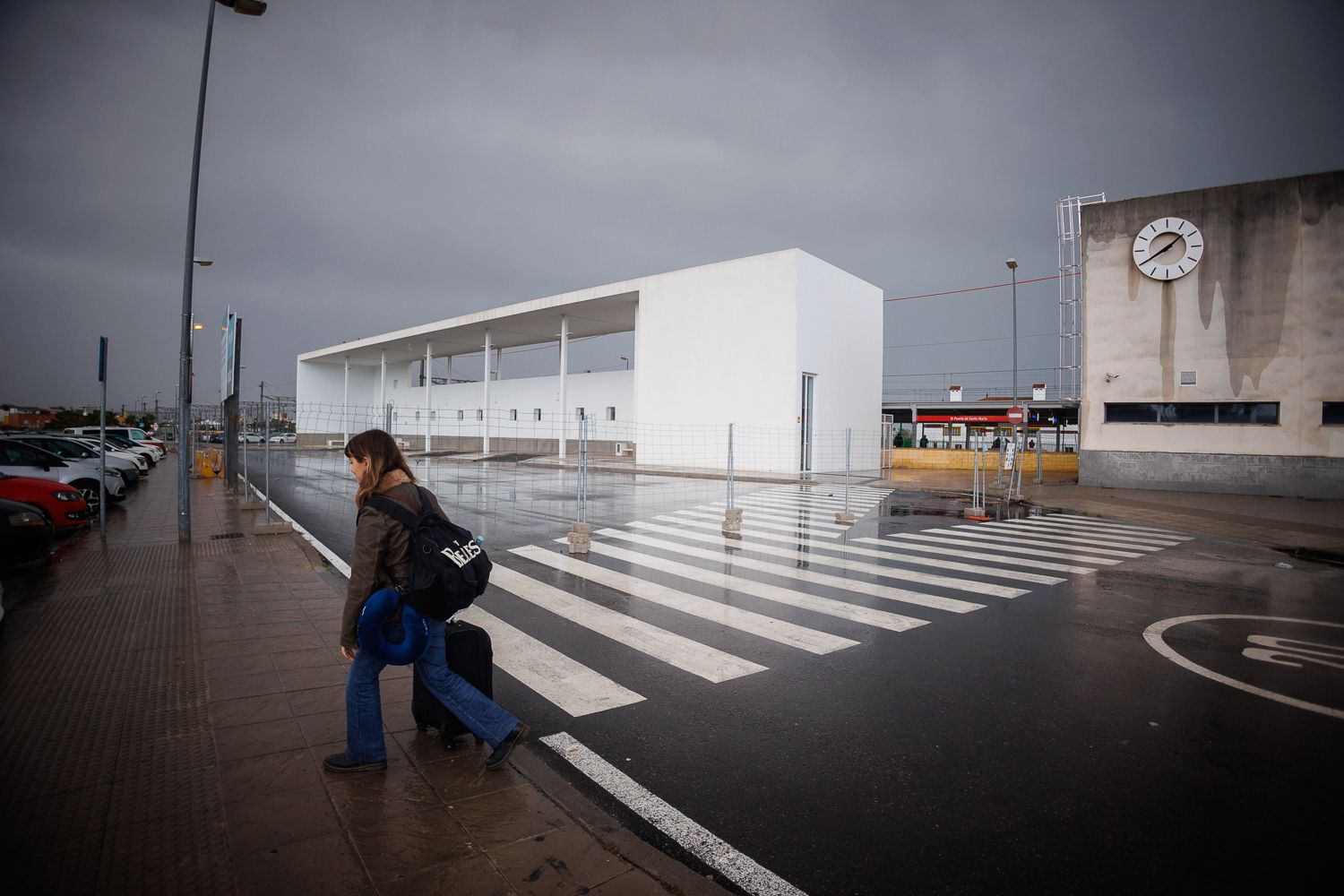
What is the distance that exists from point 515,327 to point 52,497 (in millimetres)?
32955

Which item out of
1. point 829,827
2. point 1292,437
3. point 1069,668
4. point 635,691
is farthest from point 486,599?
point 1292,437

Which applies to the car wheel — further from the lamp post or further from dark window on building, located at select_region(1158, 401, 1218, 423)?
dark window on building, located at select_region(1158, 401, 1218, 423)

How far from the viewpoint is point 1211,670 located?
503 cm

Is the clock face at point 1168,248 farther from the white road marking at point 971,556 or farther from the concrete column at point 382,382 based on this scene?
the concrete column at point 382,382

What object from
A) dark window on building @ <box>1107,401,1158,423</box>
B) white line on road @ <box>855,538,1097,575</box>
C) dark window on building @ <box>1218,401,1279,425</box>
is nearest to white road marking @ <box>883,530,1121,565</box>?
white line on road @ <box>855,538,1097,575</box>

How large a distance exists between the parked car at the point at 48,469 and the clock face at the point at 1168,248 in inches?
1119

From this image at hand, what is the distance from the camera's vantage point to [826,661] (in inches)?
205

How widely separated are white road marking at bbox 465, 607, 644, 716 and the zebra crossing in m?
0.01

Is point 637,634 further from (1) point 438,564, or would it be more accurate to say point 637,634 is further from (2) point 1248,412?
(2) point 1248,412

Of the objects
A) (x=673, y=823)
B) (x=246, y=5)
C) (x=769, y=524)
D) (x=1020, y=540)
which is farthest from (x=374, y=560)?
(x=246, y=5)

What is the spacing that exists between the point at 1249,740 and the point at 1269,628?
3176 mm

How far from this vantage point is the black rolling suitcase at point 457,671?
3.58m

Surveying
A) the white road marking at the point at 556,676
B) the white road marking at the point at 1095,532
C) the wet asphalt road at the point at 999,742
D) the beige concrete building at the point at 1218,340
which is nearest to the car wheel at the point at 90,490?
the wet asphalt road at the point at 999,742

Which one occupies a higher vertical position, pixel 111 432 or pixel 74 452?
pixel 111 432
